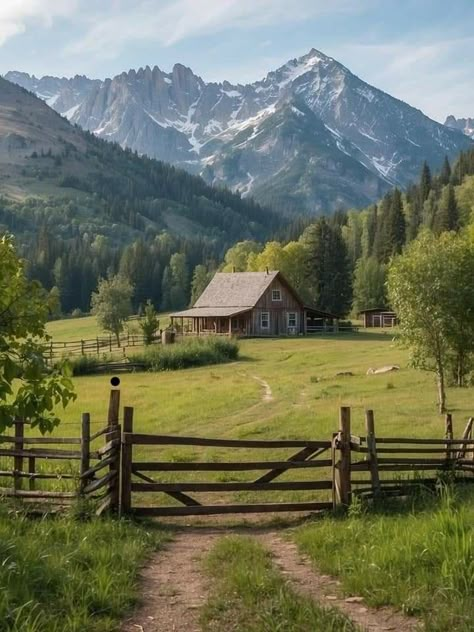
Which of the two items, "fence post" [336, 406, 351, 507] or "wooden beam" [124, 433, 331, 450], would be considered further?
"fence post" [336, 406, 351, 507]

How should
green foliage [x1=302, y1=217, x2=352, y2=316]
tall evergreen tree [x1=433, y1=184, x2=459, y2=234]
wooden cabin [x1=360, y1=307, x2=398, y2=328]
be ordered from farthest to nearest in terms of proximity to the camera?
1. tall evergreen tree [x1=433, y1=184, x2=459, y2=234]
2. green foliage [x1=302, y1=217, x2=352, y2=316]
3. wooden cabin [x1=360, y1=307, x2=398, y2=328]

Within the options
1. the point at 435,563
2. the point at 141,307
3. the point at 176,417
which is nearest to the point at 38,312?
the point at 435,563

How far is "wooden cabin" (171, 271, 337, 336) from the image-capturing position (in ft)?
291

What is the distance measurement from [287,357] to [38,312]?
171 feet

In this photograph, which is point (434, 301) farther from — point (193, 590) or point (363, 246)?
point (363, 246)

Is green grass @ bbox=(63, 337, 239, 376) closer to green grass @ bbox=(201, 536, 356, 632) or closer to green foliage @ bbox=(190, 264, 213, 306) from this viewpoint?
green grass @ bbox=(201, 536, 356, 632)

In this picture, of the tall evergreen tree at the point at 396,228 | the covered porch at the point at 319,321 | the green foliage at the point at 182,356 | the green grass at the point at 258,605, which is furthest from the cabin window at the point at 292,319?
the green grass at the point at 258,605

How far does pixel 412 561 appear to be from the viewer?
356 inches

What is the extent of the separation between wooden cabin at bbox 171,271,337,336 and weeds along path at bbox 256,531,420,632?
74.7 metres

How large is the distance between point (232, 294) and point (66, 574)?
84.5 metres

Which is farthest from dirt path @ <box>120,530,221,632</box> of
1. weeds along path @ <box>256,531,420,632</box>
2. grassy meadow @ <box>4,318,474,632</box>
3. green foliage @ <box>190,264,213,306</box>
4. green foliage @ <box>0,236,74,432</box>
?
green foliage @ <box>190,264,213,306</box>

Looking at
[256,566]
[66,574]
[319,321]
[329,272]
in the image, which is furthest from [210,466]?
[329,272]

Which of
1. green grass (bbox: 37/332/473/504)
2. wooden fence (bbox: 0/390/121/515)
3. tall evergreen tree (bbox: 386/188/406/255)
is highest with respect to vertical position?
tall evergreen tree (bbox: 386/188/406/255)

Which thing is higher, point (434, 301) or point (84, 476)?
point (434, 301)
